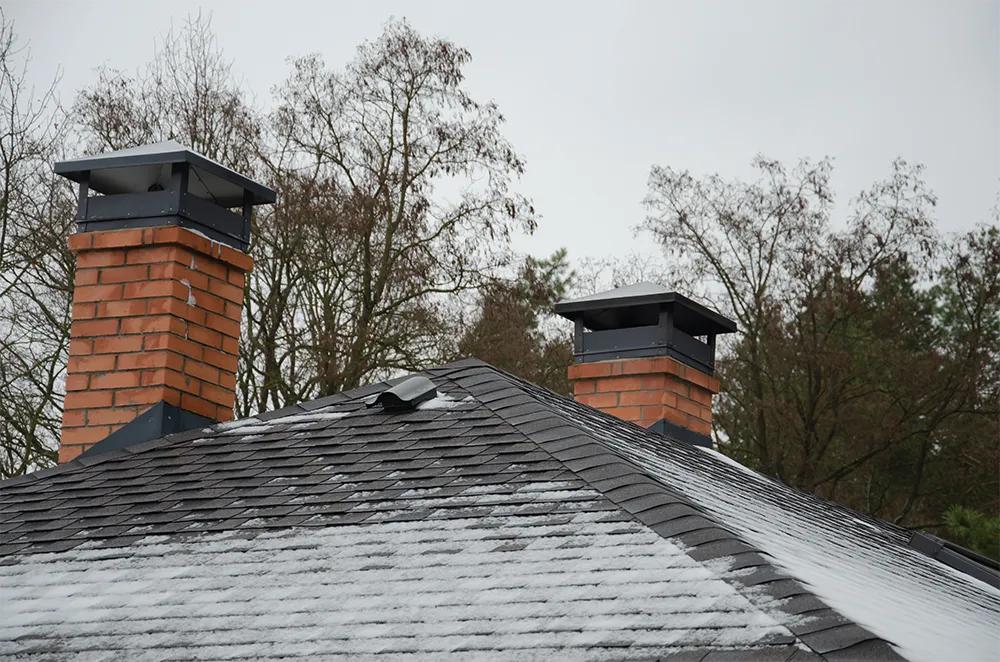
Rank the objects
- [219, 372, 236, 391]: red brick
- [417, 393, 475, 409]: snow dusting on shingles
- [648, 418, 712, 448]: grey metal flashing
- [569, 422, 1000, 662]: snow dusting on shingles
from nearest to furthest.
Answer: [569, 422, 1000, 662]: snow dusting on shingles
[417, 393, 475, 409]: snow dusting on shingles
[219, 372, 236, 391]: red brick
[648, 418, 712, 448]: grey metal flashing

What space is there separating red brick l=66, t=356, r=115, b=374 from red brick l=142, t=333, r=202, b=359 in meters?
0.26

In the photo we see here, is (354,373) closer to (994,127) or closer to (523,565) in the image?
(523,565)

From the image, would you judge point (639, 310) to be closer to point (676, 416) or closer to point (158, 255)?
point (676, 416)

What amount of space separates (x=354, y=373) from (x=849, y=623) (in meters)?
12.9

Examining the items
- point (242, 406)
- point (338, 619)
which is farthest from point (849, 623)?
point (242, 406)

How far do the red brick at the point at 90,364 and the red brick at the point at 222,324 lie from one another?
2.11 ft

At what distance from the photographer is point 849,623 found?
13.9 ft

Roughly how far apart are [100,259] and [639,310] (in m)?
3.90

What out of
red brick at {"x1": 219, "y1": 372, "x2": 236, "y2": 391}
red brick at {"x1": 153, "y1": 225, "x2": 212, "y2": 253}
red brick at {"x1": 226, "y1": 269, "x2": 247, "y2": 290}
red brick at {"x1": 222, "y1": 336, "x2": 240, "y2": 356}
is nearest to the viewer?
red brick at {"x1": 153, "y1": 225, "x2": 212, "y2": 253}

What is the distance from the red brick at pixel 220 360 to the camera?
8270 mm

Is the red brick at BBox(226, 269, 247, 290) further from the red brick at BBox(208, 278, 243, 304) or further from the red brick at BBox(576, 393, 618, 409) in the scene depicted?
the red brick at BBox(576, 393, 618, 409)

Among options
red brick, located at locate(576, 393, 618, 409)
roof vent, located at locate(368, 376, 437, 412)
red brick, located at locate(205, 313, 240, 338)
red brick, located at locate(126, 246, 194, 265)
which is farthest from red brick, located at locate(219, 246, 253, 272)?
red brick, located at locate(576, 393, 618, 409)

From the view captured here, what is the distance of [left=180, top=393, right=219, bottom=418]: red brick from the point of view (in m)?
7.99

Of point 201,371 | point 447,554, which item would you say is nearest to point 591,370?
point 201,371
